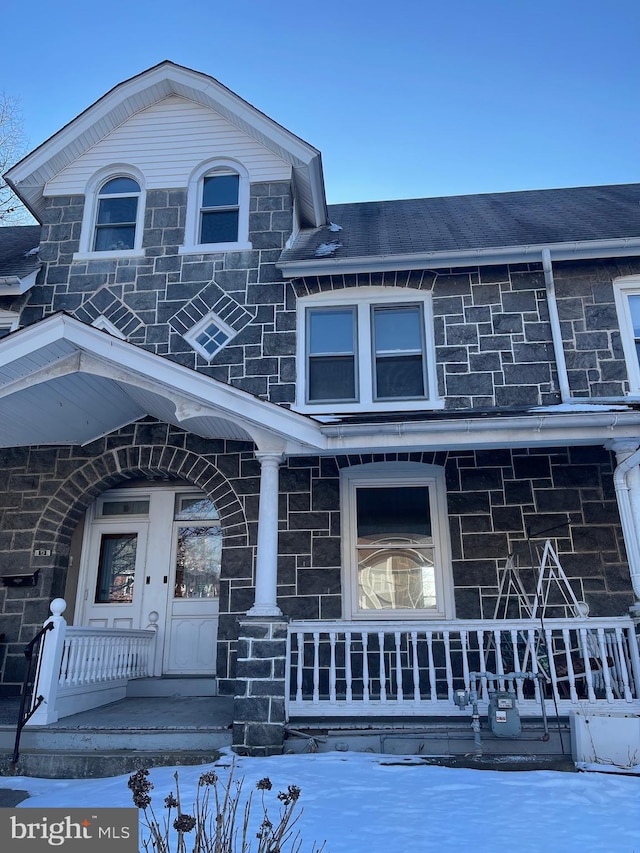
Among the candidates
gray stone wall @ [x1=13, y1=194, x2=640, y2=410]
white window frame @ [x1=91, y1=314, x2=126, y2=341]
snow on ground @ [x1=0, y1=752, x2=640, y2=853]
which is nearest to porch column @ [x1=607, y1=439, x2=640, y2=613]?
gray stone wall @ [x1=13, y1=194, x2=640, y2=410]

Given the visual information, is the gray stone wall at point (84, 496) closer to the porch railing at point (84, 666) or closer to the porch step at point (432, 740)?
the porch railing at point (84, 666)

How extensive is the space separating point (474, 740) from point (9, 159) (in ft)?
55.4

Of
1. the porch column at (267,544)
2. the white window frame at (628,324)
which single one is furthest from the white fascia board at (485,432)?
the white window frame at (628,324)

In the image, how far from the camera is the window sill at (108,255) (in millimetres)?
8867

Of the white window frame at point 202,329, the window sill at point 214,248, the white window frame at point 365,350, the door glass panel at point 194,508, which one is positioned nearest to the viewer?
the white window frame at point 365,350

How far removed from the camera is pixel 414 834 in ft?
11.9

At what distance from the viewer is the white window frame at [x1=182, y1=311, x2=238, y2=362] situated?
834 cm

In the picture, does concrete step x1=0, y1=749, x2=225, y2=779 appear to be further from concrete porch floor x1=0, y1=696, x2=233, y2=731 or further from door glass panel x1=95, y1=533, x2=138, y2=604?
door glass panel x1=95, y1=533, x2=138, y2=604

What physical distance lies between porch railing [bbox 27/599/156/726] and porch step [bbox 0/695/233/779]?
0.20m

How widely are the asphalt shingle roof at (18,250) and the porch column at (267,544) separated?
15.5 feet

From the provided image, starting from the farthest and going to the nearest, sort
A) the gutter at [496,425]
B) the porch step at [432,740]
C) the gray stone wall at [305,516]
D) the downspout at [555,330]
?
the downspout at [555,330], the gray stone wall at [305,516], the gutter at [496,425], the porch step at [432,740]

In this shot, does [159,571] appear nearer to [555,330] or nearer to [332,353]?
[332,353]

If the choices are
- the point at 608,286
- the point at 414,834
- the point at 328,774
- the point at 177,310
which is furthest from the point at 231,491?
the point at 608,286

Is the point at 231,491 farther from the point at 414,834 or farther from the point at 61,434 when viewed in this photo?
the point at 414,834
